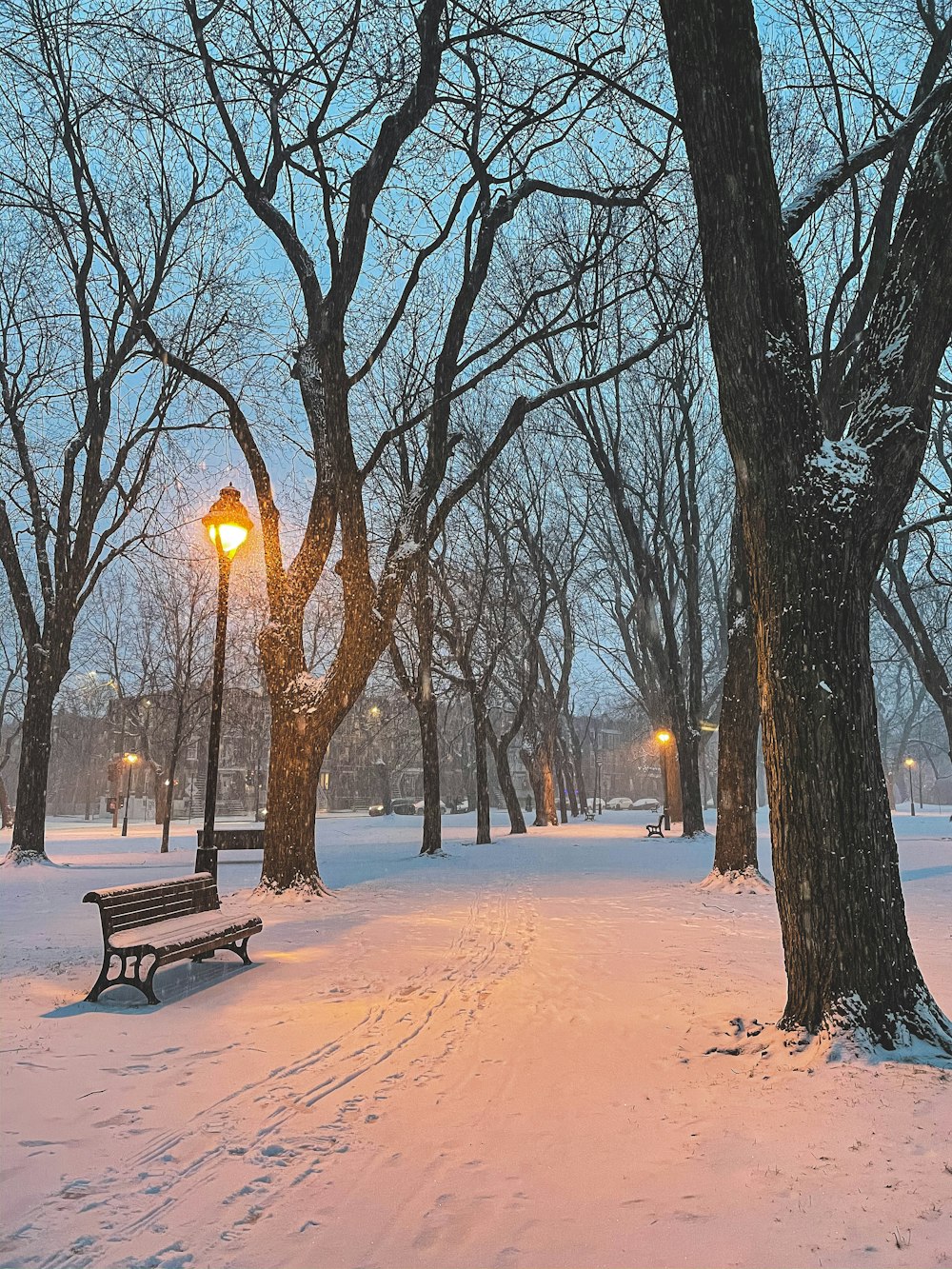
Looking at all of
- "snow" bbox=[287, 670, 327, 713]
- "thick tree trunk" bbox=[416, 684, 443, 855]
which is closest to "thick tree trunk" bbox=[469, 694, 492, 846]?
"thick tree trunk" bbox=[416, 684, 443, 855]

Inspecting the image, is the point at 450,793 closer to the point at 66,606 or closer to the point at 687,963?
the point at 66,606

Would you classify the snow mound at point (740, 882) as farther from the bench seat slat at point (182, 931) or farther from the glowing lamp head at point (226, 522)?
the glowing lamp head at point (226, 522)

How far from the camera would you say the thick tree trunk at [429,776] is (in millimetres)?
20094

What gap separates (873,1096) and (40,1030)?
15.9ft

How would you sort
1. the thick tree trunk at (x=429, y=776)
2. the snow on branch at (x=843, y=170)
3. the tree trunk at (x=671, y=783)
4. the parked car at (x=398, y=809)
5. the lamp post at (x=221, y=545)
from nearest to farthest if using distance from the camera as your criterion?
the snow on branch at (x=843, y=170) → the lamp post at (x=221, y=545) → the thick tree trunk at (x=429, y=776) → the tree trunk at (x=671, y=783) → the parked car at (x=398, y=809)

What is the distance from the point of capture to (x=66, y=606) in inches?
662

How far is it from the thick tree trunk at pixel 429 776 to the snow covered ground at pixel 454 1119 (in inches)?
481

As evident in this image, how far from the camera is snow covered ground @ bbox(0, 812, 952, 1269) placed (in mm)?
2779

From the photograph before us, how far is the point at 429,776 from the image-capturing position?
20531mm

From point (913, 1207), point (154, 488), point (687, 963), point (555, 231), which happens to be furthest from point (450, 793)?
point (913, 1207)

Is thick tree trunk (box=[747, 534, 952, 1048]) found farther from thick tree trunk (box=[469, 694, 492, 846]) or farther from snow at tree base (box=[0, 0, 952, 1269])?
thick tree trunk (box=[469, 694, 492, 846])

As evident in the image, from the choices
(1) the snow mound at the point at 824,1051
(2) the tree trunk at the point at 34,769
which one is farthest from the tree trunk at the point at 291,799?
(1) the snow mound at the point at 824,1051

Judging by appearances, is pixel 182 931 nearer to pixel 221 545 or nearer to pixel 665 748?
pixel 221 545

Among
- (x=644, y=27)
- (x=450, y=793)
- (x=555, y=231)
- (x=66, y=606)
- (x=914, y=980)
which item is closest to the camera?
(x=914, y=980)
